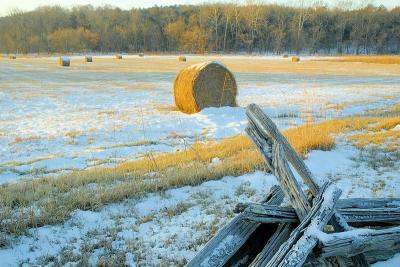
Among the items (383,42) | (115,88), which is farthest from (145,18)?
(115,88)

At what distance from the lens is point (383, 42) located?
101438 mm

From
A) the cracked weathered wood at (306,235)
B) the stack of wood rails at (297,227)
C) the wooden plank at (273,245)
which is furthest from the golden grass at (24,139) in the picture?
the cracked weathered wood at (306,235)

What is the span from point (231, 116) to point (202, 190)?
26.8 feet

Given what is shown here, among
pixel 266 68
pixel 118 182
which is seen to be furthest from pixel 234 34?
pixel 118 182

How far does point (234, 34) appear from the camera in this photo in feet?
357

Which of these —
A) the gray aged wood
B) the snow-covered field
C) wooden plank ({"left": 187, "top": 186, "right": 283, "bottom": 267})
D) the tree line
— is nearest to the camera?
wooden plank ({"left": 187, "top": 186, "right": 283, "bottom": 267})

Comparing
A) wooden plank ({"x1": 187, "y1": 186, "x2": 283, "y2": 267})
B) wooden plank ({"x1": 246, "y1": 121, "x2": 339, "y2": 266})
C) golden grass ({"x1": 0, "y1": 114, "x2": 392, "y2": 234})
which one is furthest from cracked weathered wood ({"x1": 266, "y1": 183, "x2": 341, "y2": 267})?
golden grass ({"x1": 0, "y1": 114, "x2": 392, "y2": 234})

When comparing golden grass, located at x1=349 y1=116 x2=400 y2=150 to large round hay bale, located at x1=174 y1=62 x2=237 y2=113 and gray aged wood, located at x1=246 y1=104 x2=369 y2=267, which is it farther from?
large round hay bale, located at x1=174 y1=62 x2=237 y2=113

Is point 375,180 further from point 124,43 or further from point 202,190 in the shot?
point 124,43

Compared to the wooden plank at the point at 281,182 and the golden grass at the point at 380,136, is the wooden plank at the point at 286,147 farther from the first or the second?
the golden grass at the point at 380,136

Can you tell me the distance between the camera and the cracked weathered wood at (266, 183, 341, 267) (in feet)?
7.98

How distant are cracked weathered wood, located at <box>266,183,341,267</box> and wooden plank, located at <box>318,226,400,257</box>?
0.09 meters

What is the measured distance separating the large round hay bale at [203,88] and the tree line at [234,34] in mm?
81385

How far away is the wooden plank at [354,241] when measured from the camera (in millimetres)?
2598
